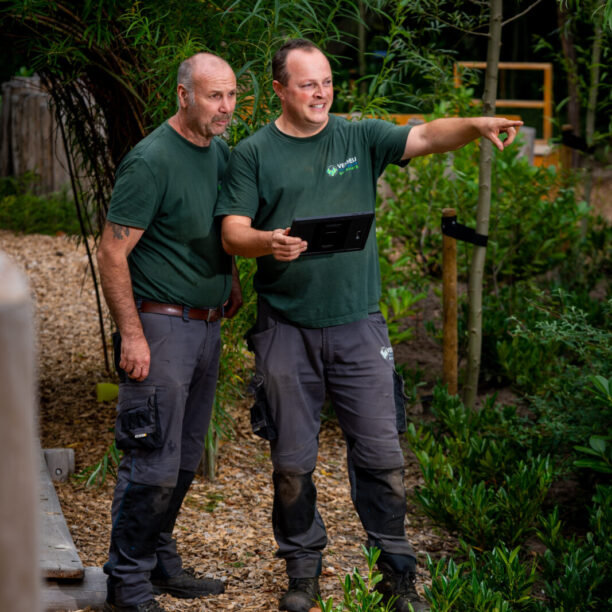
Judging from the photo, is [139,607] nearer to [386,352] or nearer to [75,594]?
[75,594]

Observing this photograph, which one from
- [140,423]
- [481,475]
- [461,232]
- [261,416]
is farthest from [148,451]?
[461,232]

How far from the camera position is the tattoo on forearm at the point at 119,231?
289 cm

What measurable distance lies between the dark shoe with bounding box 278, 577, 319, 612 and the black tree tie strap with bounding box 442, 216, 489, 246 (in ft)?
6.45

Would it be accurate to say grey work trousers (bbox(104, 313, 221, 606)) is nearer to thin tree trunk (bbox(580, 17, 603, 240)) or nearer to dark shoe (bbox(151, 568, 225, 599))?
dark shoe (bbox(151, 568, 225, 599))

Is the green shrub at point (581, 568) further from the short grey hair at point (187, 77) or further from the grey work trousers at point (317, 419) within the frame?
the short grey hair at point (187, 77)

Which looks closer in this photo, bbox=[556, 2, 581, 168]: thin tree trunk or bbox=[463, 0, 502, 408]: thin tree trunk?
bbox=[463, 0, 502, 408]: thin tree trunk

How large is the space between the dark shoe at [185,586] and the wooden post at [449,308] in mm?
2098

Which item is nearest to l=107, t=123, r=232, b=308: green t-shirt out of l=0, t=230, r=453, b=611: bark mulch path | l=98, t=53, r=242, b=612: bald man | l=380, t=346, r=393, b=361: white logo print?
l=98, t=53, r=242, b=612: bald man

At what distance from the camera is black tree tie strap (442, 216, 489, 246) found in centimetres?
448

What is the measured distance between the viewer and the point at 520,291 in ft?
20.0

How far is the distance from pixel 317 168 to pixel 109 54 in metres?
1.48

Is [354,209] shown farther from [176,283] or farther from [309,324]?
[176,283]

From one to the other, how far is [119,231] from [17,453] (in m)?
2.14

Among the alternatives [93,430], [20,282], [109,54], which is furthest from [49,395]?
[20,282]
